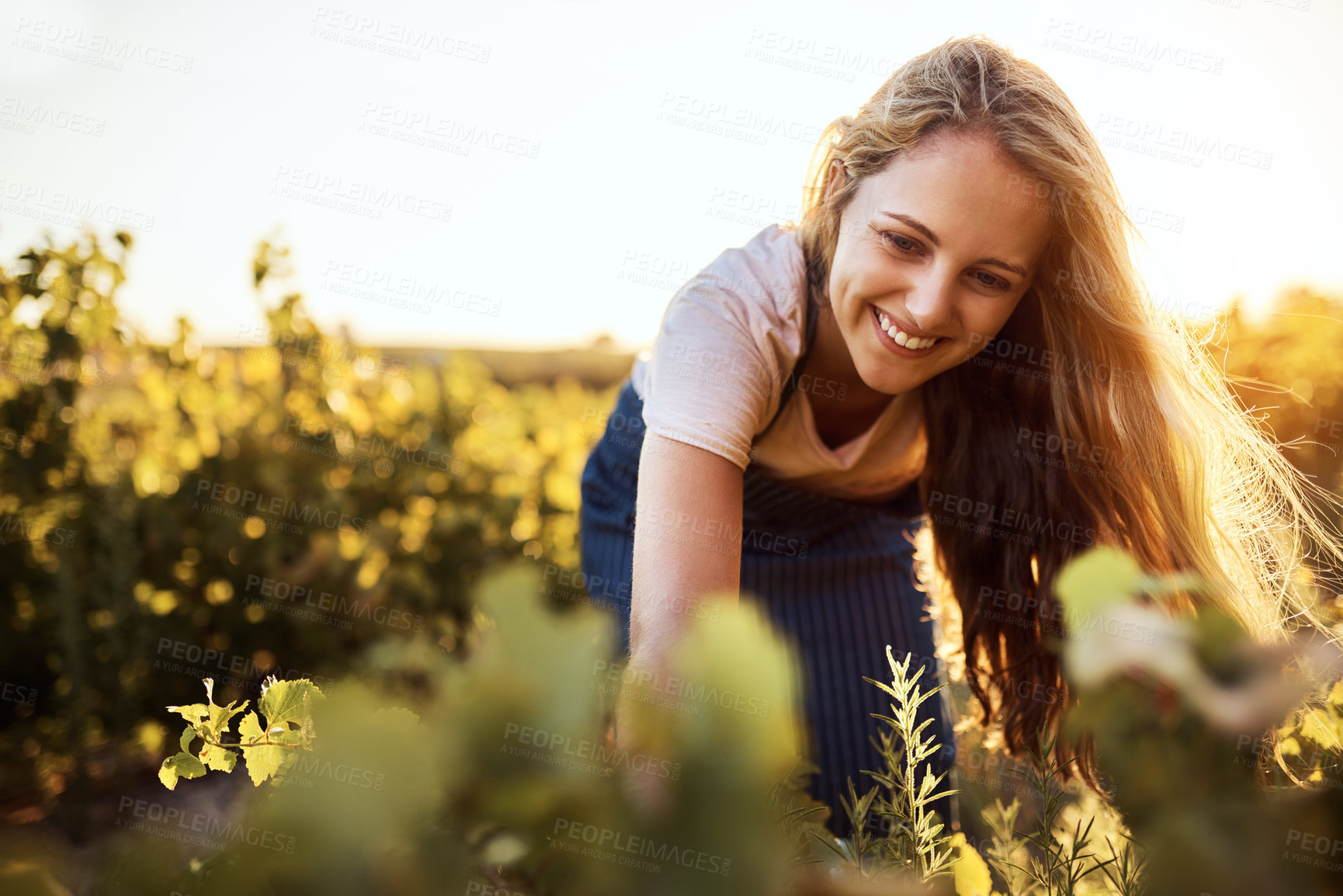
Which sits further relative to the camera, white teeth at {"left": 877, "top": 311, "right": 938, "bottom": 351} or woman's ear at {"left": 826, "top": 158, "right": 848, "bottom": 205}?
woman's ear at {"left": 826, "top": 158, "right": 848, "bottom": 205}

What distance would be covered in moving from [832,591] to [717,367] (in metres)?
0.93

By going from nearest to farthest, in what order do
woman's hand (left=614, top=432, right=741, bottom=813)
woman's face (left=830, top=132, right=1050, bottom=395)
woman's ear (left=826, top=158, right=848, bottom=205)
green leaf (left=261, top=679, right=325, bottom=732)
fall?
1. green leaf (left=261, top=679, right=325, bottom=732)
2. woman's hand (left=614, top=432, right=741, bottom=813)
3. woman's face (left=830, top=132, right=1050, bottom=395)
4. woman's ear (left=826, top=158, right=848, bottom=205)

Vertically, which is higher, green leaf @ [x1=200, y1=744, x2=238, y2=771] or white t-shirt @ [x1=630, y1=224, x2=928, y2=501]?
white t-shirt @ [x1=630, y1=224, x2=928, y2=501]

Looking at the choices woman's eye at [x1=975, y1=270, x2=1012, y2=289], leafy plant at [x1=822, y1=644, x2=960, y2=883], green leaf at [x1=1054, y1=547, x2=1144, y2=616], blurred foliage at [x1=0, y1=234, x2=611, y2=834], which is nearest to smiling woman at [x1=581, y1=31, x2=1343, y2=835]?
woman's eye at [x1=975, y1=270, x2=1012, y2=289]

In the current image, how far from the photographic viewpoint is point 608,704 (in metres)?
0.43

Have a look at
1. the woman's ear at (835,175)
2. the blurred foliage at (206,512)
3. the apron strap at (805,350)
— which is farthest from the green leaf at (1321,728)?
the blurred foliage at (206,512)

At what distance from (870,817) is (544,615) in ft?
3.81

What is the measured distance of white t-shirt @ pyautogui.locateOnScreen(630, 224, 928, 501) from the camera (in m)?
1.73

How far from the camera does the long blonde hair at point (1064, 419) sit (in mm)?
1776

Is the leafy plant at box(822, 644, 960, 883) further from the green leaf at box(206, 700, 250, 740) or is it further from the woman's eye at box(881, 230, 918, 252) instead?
the woman's eye at box(881, 230, 918, 252)

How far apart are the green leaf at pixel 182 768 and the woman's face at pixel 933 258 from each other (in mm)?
1475

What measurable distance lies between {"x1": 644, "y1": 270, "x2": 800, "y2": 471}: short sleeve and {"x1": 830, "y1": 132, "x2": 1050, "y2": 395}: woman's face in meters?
0.19

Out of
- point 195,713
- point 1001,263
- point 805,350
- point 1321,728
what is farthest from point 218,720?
point 805,350

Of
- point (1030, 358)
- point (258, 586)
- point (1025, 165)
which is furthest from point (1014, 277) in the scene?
point (258, 586)
